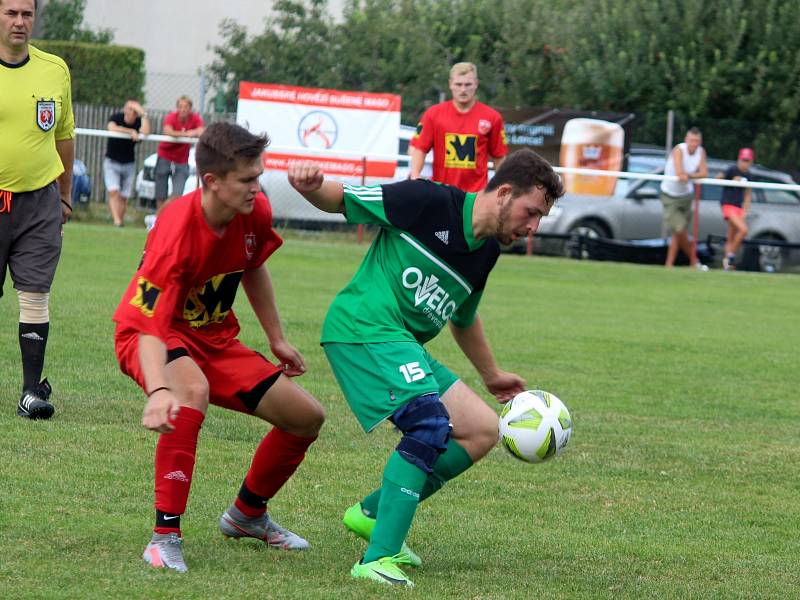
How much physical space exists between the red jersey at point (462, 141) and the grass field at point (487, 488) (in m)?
1.75

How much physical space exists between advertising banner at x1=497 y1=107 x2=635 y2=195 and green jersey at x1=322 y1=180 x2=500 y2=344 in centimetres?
1680

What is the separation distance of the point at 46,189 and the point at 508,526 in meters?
3.11

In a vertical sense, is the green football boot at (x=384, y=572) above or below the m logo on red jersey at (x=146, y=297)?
below

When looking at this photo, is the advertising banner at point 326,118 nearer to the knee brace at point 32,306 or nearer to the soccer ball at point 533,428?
the knee brace at point 32,306

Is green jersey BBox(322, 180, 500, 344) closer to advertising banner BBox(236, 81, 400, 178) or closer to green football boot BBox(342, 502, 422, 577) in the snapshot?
green football boot BBox(342, 502, 422, 577)

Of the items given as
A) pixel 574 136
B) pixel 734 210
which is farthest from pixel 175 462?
pixel 574 136

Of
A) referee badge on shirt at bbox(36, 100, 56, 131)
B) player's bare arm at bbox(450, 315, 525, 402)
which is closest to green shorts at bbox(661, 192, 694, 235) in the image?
referee badge on shirt at bbox(36, 100, 56, 131)

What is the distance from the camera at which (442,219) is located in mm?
4941

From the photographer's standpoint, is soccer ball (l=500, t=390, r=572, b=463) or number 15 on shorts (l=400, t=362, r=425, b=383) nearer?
number 15 on shorts (l=400, t=362, r=425, b=383)

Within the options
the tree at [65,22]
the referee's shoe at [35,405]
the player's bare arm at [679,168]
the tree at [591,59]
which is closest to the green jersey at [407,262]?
the referee's shoe at [35,405]

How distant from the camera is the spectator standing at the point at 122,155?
18.6 metres

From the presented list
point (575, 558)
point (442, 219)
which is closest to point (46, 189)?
point (442, 219)

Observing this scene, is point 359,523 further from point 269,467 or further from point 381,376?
point 381,376

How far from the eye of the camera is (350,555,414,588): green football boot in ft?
15.0
